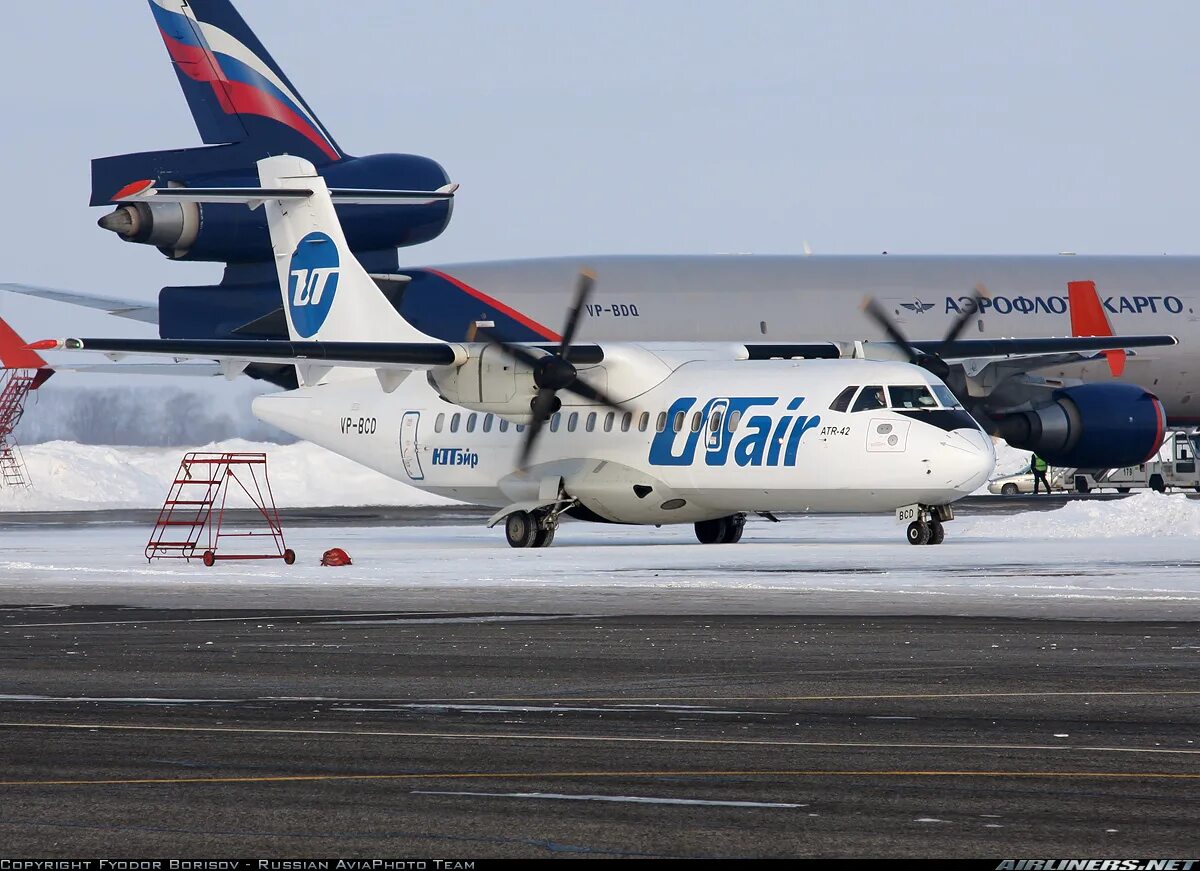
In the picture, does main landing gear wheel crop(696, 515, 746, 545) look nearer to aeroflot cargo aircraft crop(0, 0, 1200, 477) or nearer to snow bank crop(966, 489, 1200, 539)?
aeroflot cargo aircraft crop(0, 0, 1200, 477)

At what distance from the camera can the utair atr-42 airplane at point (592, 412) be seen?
26.8m

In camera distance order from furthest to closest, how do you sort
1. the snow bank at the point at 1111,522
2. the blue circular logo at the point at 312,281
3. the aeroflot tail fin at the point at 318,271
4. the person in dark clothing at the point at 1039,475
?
the person in dark clothing at the point at 1039,475, the blue circular logo at the point at 312,281, the aeroflot tail fin at the point at 318,271, the snow bank at the point at 1111,522

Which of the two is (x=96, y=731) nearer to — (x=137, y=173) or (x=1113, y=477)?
(x=137, y=173)

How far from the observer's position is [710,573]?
22781 millimetres

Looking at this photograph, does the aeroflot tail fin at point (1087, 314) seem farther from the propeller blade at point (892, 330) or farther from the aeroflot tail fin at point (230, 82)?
the aeroflot tail fin at point (230, 82)

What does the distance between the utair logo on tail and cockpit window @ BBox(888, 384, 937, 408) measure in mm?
1135

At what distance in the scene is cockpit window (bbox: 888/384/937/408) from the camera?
88.0ft

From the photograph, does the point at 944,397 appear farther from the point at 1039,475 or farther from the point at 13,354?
the point at 1039,475

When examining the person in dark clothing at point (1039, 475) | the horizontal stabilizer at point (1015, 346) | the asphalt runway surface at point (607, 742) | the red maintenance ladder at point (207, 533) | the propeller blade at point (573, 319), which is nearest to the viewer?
the asphalt runway surface at point (607, 742)

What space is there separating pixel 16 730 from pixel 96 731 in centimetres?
43

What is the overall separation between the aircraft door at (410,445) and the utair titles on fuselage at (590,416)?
0.08 feet

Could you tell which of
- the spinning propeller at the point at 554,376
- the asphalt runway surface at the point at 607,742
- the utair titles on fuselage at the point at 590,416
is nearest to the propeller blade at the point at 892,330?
the utair titles on fuselage at the point at 590,416

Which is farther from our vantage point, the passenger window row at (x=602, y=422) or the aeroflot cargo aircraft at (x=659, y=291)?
the aeroflot cargo aircraft at (x=659, y=291)

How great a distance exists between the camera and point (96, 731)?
969 centimetres
